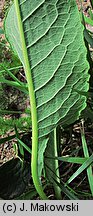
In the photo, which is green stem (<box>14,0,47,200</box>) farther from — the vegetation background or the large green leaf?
the vegetation background

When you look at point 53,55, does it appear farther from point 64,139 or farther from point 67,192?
point 64,139

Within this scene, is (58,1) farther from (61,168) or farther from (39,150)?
(61,168)

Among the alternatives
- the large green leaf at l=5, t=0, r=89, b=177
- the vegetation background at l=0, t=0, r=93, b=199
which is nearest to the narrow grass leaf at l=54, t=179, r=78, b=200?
the vegetation background at l=0, t=0, r=93, b=199

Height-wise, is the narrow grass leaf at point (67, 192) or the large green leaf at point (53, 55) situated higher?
the large green leaf at point (53, 55)

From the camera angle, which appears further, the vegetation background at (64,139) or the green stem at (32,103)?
the vegetation background at (64,139)

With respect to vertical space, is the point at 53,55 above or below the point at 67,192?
above

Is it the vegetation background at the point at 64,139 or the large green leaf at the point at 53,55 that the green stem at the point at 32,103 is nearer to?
the large green leaf at the point at 53,55

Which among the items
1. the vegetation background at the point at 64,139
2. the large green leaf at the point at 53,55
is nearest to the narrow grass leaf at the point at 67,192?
the vegetation background at the point at 64,139

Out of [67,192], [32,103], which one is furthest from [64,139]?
[32,103]

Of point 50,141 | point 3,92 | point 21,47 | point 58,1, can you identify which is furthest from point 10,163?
point 3,92
